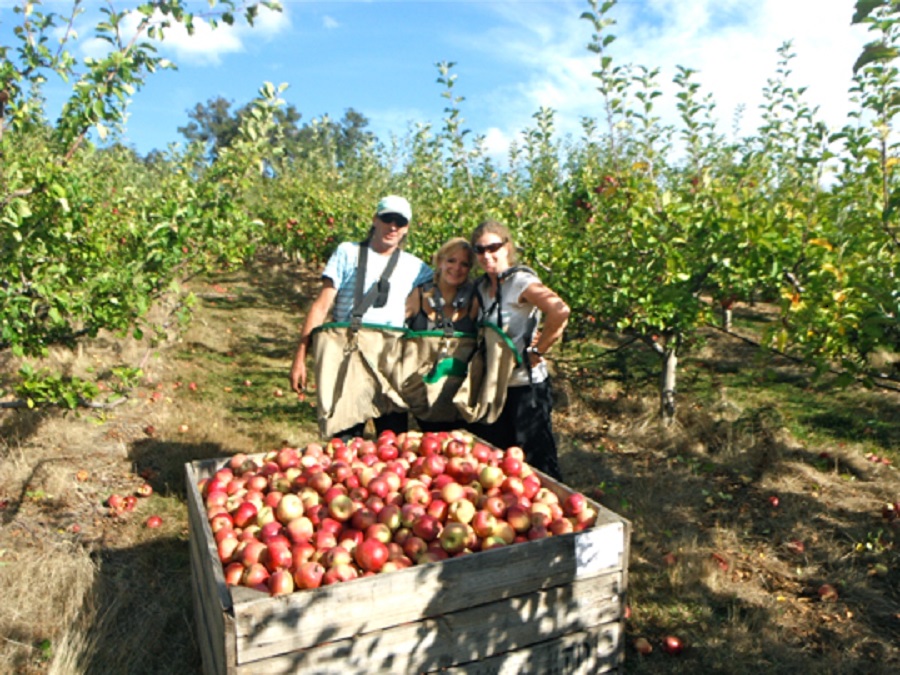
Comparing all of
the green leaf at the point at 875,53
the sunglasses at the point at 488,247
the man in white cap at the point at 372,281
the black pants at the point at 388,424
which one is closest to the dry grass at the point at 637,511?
the black pants at the point at 388,424

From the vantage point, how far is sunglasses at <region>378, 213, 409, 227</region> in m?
3.63

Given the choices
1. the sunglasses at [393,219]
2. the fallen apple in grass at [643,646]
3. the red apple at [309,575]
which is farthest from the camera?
the sunglasses at [393,219]

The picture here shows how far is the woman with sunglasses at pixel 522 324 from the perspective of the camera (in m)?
3.52

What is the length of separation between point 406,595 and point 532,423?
1776 millimetres

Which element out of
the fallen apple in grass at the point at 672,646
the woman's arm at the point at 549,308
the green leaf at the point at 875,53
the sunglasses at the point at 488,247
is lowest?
the fallen apple in grass at the point at 672,646

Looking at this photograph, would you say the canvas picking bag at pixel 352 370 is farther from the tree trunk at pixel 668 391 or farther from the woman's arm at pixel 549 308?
the tree trunk at pixel 668 391

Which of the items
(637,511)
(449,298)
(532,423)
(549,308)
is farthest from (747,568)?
(449,298)

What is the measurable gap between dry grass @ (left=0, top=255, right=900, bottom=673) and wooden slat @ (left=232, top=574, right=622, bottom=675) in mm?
980

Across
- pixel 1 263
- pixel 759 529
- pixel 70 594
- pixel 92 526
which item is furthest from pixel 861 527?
pixel 1 263

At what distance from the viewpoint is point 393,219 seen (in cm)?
365

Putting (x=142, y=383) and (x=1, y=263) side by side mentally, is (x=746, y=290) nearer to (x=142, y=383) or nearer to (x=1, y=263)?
(x=1, y=263)

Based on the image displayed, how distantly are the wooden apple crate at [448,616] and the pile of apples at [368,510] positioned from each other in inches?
5.4

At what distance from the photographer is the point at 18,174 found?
11.8 ft

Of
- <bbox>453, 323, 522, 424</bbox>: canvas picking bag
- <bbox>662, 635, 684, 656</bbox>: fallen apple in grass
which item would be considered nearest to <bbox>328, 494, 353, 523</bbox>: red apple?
<bbox>453, 323, 522, 424</bbox>: canvas picking bag
